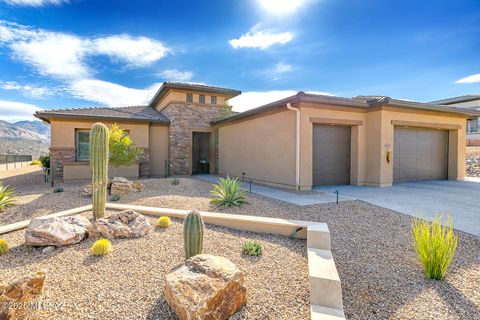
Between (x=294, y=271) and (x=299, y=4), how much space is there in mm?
9713

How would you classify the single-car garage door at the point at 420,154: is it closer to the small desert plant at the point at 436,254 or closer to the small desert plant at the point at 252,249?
the small desert plant at the point at 436,254

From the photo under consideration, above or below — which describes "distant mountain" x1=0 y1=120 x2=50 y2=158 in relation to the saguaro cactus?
above

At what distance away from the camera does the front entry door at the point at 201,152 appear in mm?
16281

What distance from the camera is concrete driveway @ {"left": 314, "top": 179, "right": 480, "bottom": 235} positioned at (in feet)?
18.3

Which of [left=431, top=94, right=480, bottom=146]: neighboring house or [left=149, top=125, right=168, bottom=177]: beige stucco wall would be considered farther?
[left=431, top=94, right=480, bottom=146]: neighboring house

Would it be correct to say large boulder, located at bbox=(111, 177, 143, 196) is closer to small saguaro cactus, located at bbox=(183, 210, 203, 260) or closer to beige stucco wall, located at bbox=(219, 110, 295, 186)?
A: beige stucco wall, located at bbox=(219, 110, 295, 186)

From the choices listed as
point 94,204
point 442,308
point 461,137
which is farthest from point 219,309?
point 461,137

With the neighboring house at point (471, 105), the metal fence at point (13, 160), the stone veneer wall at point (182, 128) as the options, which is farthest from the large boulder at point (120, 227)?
the neighboring house at point (471, 105)

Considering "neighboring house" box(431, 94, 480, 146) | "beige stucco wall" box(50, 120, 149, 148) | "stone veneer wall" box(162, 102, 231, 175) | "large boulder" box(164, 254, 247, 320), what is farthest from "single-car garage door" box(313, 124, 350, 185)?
"neighboring house" box(431, 94, 480, 146)

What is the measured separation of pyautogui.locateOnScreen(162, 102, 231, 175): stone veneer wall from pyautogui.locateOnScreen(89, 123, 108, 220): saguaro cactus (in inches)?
361

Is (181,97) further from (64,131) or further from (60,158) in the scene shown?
(60,158)

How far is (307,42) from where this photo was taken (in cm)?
1093

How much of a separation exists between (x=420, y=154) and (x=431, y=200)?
5.24 meters

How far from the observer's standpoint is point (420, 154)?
11.4 meters
